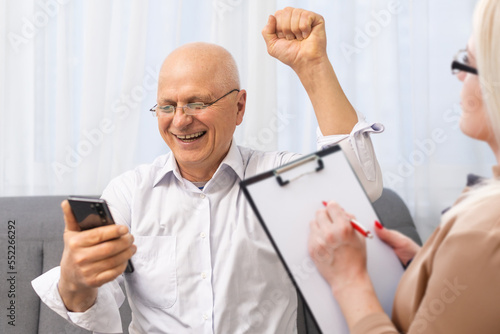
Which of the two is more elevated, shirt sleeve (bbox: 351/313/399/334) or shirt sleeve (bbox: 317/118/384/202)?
shirt sleeve (bbox: 317/118/384/202)

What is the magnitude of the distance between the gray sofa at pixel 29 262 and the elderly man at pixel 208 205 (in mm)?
378

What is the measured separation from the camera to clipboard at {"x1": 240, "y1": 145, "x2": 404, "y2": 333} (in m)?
0.86

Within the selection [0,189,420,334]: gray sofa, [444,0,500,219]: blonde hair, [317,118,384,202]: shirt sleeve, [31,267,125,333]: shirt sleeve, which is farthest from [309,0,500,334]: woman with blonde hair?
[0,189,420,334]: gray sofa

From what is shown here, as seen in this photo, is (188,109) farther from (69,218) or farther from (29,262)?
(29,262)

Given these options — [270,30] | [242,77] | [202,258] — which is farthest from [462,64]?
[242,77]

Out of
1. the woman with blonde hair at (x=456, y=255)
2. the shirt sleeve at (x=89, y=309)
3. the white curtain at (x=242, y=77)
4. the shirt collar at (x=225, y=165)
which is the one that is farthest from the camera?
the white curtain at (x=242, y=77)

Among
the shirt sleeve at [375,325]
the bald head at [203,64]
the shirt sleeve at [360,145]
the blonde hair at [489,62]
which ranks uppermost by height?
the bald head at [203,64]

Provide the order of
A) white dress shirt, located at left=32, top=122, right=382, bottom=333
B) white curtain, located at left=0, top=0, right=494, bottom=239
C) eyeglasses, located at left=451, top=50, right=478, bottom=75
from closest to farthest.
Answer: eyeglasses, located at left=451, top=50, right=478, bottom=75 < white dress shirt, located at left=32, top=122, right=382, bottom=333 < white curtain, located at left=0, top=0, right=494, bottom=239

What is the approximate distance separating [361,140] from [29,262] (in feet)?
3.86

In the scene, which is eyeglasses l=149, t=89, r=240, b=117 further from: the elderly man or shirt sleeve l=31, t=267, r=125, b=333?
shirt sleeve l=31, t=267, r=125, b=333

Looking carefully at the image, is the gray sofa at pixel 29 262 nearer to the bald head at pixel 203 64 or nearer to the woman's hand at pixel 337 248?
the bald head at pixel 203 64

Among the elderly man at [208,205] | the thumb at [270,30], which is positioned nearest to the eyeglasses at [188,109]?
the elderly man at [208,205]

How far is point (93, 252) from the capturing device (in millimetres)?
1044

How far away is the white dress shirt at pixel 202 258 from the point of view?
138 cm
